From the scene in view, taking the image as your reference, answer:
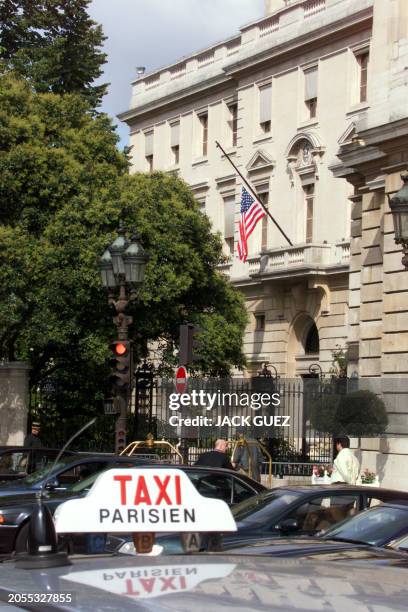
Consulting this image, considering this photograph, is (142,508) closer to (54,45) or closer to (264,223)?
(54,45)

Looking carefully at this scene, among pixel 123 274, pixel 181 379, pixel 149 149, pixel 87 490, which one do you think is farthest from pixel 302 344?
pixel 87 490

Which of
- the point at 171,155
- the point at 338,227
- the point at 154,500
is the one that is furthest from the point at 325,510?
the point at 171,155

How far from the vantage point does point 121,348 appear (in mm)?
21219

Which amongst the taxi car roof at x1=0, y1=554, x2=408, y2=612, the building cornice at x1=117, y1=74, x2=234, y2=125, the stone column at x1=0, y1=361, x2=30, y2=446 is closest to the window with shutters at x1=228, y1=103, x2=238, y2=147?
the building cornice at x1=117, y1=74, x2=234, y2=125

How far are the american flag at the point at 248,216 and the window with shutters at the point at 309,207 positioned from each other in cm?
283

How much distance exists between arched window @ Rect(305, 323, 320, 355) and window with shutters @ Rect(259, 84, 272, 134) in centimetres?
803

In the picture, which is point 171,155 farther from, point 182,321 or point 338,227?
point 182,321

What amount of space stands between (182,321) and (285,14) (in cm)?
1581

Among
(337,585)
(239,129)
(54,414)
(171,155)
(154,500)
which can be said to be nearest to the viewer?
(337,585)

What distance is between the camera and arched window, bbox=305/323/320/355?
4528 centimetres

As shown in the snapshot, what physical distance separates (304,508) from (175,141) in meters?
43.0

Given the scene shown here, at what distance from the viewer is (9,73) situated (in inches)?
1368

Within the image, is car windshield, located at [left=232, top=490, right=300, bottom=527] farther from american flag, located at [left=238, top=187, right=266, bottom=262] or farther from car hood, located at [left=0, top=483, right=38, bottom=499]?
american flag, located at [left=238, top=187, right=266, bottom=262]

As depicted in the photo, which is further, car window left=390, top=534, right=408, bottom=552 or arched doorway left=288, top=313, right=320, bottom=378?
arched doorway left=288, top=313, right=320, bottom=378
